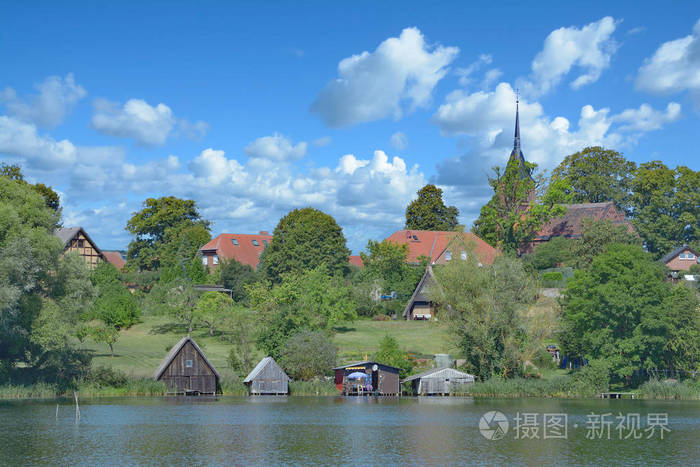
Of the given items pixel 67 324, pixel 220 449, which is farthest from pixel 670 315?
pixel 67 324

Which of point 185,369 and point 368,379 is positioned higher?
point 185,369

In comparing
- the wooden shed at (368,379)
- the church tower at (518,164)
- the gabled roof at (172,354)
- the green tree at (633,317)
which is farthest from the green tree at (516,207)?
the gabled roof at (172,354)

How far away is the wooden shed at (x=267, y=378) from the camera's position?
7081 cm

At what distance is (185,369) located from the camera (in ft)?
228

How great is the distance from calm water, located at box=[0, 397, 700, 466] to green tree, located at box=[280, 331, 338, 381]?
350 inches

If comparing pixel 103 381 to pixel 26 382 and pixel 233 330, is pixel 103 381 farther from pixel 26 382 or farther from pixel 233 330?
pixel 233 330

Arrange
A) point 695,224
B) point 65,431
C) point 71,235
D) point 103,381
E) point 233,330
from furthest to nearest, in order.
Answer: point 695,224 < point 71,235 < point 233,330 < point 103,381 < point 65,431

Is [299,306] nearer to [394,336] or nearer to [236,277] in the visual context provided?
[394,336]

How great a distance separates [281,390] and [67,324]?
65.2ft

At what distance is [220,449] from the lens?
133 ft

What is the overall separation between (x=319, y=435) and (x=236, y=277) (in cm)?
6767

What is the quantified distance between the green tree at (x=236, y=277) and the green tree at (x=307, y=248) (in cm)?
250

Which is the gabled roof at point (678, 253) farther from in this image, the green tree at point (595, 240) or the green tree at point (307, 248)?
the green tree at point (307, 248)

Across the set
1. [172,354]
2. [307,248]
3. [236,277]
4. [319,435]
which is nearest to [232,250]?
[236,277]
